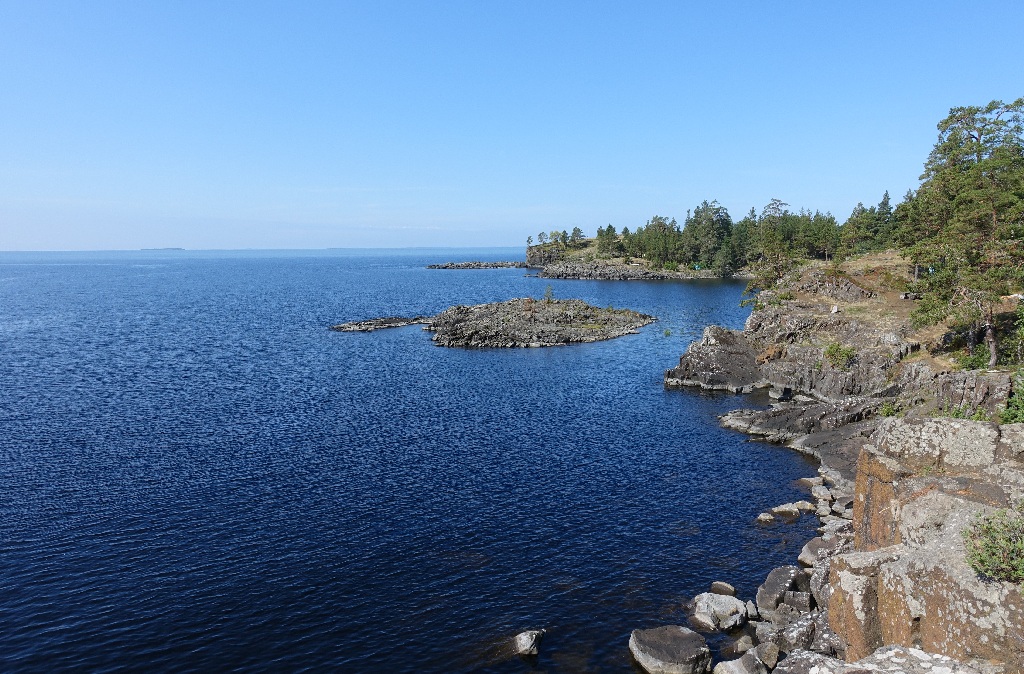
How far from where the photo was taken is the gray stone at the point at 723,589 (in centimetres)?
3672

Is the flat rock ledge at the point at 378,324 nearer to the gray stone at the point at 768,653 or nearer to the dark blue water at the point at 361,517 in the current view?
the dark blue water at the point at 361,517

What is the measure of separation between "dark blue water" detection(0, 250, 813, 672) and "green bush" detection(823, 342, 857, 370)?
1484 cm

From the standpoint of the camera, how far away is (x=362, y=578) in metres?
38.0

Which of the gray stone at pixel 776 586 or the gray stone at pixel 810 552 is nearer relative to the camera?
the gray stone at pixel 776 586

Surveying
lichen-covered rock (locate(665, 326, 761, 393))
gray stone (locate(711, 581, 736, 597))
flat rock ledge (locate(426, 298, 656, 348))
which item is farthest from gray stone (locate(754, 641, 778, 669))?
flat rock ledge (locate(426, 298, 656, 348))

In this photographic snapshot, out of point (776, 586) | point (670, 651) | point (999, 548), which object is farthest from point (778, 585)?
point (999, 548)

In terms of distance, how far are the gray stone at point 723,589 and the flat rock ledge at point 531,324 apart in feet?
277

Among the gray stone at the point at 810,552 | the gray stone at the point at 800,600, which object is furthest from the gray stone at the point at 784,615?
the gray stone at the point at 810,552

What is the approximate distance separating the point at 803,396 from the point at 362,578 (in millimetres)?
62970

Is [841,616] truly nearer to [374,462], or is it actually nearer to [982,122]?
[374,462]

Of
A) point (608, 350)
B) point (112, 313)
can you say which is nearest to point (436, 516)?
point (608, 350)

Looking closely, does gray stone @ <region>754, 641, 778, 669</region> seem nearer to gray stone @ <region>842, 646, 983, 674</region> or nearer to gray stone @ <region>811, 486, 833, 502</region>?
gray stone @ <region>842, 646, 983, 674</region>

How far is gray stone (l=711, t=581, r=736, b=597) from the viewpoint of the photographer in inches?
1446

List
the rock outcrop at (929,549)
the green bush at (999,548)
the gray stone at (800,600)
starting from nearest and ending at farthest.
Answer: the green bush at (999,548) → the rock outcrop at (929,549) → the gray stone at (800,600)
